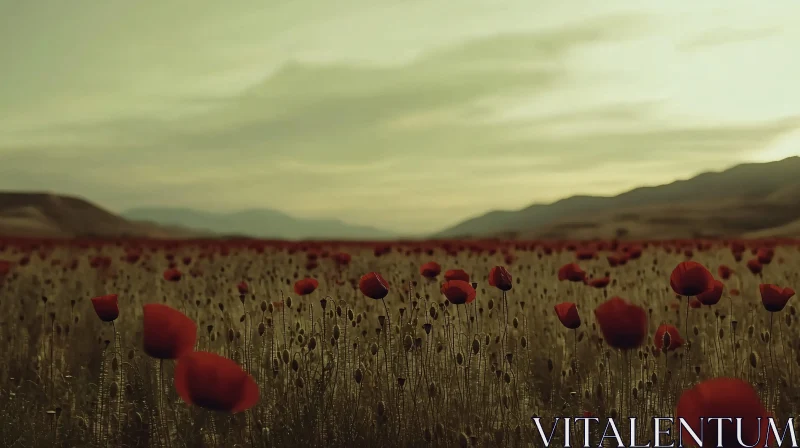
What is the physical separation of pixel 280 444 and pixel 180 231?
56314 millimetres

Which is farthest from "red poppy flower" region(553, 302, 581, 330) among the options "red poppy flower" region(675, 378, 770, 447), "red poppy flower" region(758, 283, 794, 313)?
"red poppy flower" region(675, 378, 770, 447)

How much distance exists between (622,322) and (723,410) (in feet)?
2.88

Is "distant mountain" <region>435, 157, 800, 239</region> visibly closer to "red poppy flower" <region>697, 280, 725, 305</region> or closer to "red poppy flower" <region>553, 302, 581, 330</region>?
"red poppy flower" <region>697, 280, 725, 305</region>

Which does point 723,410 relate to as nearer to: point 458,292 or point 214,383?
point 214,383

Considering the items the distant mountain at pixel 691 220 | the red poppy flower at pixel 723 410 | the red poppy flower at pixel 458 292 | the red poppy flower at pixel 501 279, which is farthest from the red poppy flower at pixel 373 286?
the distant mountain at pixel 691 220

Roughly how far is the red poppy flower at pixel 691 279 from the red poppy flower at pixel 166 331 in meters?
1.92

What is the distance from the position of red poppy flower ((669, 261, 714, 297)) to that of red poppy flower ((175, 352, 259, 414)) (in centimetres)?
193

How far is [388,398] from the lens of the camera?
9.95 ft

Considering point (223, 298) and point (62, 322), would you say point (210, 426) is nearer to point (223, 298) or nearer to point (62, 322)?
point (62, 322)

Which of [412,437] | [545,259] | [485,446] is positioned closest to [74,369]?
Result: [412,437]

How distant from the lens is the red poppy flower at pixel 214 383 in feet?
5.54

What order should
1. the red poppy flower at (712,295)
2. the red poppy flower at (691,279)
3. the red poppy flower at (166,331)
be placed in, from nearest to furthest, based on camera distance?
the red poppy flower at (166,331) < the red poppy flower at (691,279) < the red poppy flower at (712,295)

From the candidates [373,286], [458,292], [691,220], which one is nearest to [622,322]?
[458,292]

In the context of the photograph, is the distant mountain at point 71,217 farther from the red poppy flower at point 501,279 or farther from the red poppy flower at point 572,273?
the red poppy flower at point 501,279
